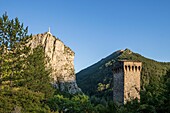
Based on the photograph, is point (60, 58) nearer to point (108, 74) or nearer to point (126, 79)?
point (108, 74)

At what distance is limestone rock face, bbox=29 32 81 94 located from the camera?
94.1 meters

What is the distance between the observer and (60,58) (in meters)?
99.8

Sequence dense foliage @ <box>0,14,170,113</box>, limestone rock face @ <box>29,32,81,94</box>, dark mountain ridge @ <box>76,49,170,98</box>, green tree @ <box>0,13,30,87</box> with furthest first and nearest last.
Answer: dark mountain ridge @ <box>76,49,170,98</box>, limestone rock face @ <box>29,32,81,94</box>, green tree @ <box>0,13,30,87</box>, dense foliage @ <box>0,14,170,113</box>

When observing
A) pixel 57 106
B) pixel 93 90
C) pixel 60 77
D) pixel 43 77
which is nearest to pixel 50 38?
pixel 60 77

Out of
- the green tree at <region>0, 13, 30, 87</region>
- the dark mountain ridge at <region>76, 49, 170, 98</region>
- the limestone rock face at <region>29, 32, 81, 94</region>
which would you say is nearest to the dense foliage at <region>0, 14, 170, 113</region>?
the green tree at <region>0, 13, 30, 87</region>

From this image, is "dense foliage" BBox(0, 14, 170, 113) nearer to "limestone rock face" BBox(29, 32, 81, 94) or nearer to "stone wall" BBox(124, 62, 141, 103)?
"stone wall" BBox(124, 62, 141, 103)

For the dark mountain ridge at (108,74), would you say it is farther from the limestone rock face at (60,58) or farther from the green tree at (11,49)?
the green tree at (11,49)

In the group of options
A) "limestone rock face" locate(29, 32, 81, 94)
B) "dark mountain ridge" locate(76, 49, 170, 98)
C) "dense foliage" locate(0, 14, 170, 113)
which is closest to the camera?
"dense foliage" locate(0, 14, 170, 113)

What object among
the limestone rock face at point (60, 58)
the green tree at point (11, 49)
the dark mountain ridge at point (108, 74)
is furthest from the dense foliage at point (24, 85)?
the dark mountain ridge at point (108, 74)

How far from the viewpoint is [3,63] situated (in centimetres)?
3319

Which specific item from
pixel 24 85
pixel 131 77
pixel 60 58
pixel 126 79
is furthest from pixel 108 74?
pixel 126 79

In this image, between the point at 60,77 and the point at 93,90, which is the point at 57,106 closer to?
the point at 60,77

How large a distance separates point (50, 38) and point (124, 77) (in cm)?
6921

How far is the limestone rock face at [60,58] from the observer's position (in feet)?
309
